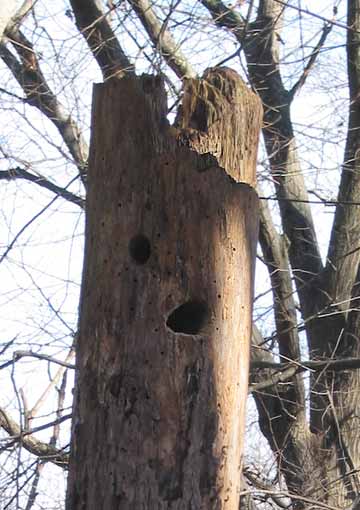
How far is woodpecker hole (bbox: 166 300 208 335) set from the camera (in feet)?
9.29

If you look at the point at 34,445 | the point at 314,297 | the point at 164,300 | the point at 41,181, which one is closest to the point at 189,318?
the point at 164,300

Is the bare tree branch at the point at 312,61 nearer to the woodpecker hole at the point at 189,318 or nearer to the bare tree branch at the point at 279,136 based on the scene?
the bare tree branch at the point at 279,136

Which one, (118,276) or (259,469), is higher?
(259,469)

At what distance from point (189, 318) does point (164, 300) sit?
118mm

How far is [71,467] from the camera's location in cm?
277

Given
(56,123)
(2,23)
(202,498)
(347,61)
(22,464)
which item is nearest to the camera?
(202,498)

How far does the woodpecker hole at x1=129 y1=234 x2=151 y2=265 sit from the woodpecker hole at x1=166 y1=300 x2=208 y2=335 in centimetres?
18

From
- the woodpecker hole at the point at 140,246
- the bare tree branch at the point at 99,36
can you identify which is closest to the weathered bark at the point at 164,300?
the woodpecker hole at the point at 140,246

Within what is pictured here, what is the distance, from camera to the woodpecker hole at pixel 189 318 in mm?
2832

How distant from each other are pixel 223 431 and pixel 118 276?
535mm

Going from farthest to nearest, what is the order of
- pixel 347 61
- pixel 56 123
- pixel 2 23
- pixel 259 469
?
1. pixel 347 61
2. pixel 56 123
3. pixel 259 469
4. pixel 2 23

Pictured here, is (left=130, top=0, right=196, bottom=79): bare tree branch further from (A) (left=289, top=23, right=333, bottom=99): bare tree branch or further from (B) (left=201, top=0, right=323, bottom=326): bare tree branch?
(A) (left=289, top=23, right=333, bottom=99): bare tree branch

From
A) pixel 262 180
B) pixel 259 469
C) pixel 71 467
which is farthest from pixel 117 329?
pixel 262 180

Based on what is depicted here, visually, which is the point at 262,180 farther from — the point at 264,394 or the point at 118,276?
the point at 118,276
